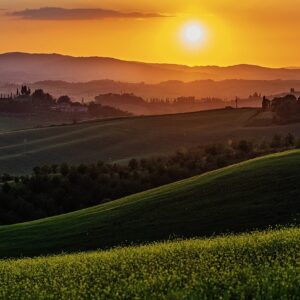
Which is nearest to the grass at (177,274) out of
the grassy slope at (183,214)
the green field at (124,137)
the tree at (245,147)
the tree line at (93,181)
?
the grassy slope at (183,214)

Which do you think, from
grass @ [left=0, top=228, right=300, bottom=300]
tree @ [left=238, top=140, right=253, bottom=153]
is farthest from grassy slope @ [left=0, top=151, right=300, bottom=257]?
tree @ [left=238, top=140, right=253, bottom=153]

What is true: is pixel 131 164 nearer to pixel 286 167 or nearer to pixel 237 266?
pixel 286 167

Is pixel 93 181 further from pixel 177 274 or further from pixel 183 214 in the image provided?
pixel 177 274

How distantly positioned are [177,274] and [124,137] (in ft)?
492

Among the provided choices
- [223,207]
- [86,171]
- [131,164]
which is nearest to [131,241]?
[223,207]

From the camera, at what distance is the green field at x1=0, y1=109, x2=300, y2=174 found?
152750 millimetres

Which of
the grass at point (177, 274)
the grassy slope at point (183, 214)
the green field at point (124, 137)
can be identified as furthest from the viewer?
the green field at point (124, 137)

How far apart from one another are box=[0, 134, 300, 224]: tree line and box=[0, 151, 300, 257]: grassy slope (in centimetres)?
3172

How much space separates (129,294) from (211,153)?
87648 mm

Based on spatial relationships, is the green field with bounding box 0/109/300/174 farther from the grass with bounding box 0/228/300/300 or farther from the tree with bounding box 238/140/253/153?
the grass with bounding box 0/228/300/300

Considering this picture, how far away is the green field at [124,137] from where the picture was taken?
6014 inches

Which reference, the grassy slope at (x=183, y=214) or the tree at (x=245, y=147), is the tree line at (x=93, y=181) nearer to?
the tree at (x=245, y=147)

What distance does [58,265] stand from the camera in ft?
92.8

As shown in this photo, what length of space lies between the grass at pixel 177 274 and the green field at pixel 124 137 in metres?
112
